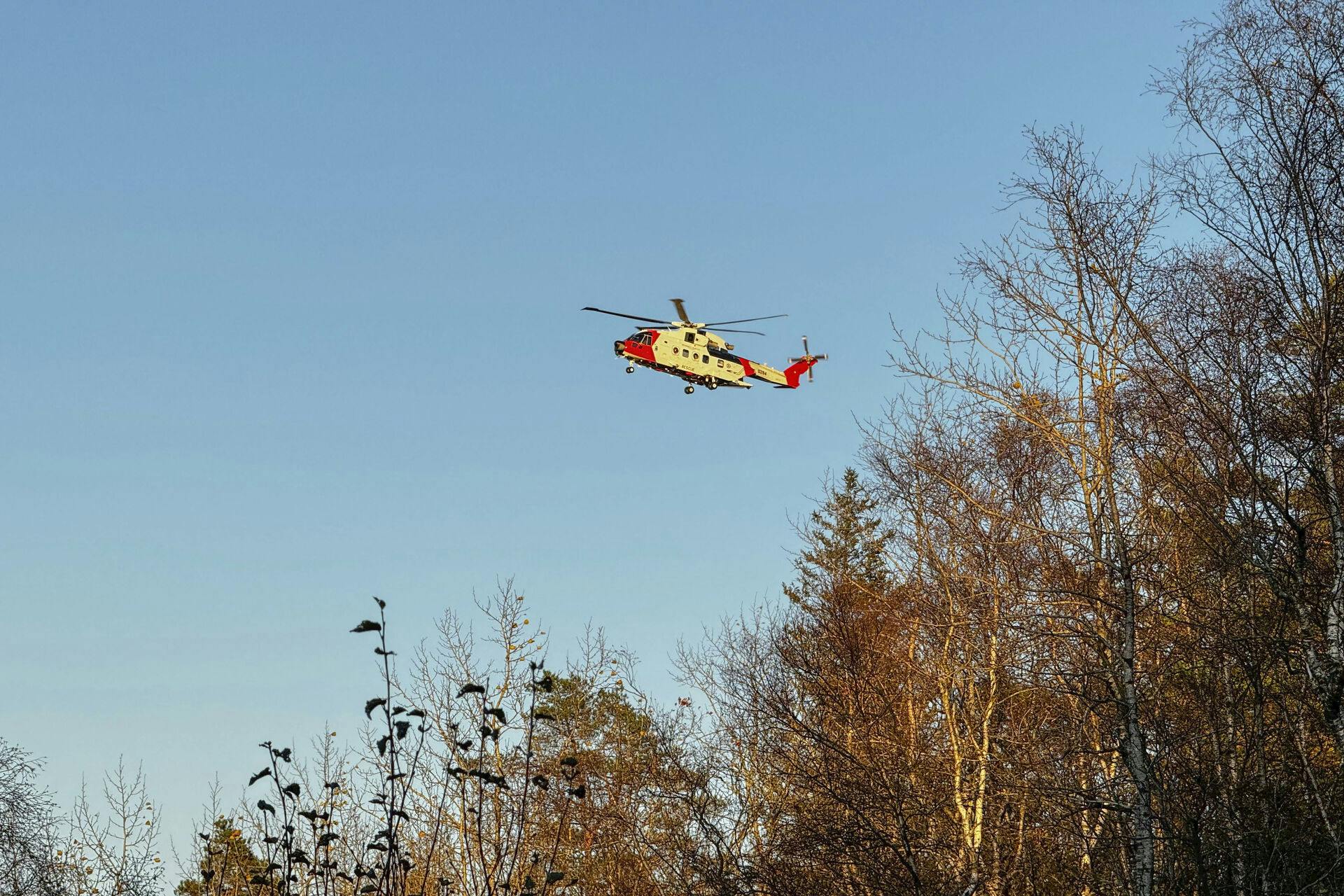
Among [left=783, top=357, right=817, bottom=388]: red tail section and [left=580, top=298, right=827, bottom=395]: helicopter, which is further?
[left=783, top=357, right=817, bottom=388]: red tail section

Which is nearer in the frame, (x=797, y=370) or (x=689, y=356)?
(x=689, y=356)

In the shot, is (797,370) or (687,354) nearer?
(687,354)

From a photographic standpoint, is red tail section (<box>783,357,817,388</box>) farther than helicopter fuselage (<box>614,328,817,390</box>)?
Yes

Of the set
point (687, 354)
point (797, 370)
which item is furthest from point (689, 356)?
point (797, 370)

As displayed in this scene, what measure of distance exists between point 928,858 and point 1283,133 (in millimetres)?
11187

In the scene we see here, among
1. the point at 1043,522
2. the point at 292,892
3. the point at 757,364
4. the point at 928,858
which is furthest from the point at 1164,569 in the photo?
the point at 757,364

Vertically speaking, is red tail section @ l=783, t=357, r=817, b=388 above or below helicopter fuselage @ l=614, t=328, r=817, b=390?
above

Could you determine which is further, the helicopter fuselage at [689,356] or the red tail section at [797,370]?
the red tail section at [797,370]

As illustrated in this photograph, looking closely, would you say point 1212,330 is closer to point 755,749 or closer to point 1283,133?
point 1283,133

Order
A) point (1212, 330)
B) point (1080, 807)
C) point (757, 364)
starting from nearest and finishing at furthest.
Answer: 1. point (1212, 330)
2. point (1080, 807)
3. point (757, 364)

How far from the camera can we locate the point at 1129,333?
12.1 m

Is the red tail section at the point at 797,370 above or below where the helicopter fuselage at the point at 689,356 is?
above

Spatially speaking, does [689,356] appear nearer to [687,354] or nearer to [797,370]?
[687,354]

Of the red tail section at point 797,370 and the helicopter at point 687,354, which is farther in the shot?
the red tail section at point 797,370
